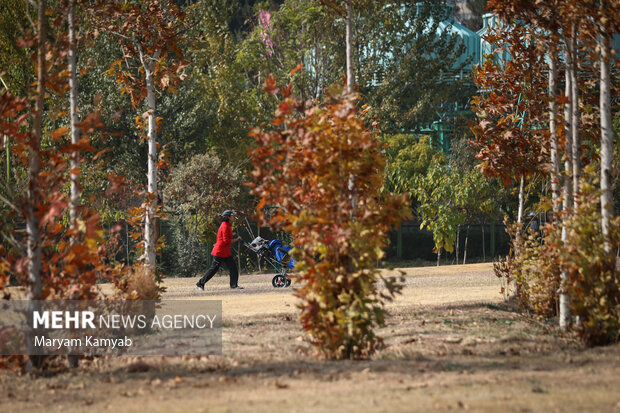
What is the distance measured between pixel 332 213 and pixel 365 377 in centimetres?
165

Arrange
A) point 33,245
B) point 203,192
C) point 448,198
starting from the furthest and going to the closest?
1. point 448,198
2. point 203,192
3. point 33,245

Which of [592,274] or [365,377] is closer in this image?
[365,377]

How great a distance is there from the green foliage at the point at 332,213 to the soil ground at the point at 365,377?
0.39m

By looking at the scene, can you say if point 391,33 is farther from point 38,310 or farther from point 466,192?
point 38,310

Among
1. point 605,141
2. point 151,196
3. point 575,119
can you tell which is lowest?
point 151,196

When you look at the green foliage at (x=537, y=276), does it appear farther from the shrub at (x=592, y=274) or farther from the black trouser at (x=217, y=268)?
the black trouser at (x=217, y=268)

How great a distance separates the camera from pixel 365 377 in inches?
269

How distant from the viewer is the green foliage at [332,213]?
765cm

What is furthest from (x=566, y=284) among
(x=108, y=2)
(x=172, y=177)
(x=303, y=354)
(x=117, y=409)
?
(x=172, y=177)

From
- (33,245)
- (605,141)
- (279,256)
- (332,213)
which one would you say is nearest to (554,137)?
(605,141)

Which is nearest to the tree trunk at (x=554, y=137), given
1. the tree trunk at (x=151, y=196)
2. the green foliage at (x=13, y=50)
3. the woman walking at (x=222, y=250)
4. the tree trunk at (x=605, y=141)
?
the tree trunk at (x=605, y=141)

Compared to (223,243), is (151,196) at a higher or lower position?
higher

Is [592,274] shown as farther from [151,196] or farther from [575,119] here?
[151,196]

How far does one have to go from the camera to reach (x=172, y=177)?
26562 mm
